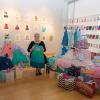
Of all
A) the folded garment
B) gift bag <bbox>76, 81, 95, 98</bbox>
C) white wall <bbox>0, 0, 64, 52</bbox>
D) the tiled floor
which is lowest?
the tiled floor

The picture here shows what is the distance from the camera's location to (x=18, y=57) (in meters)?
3.99

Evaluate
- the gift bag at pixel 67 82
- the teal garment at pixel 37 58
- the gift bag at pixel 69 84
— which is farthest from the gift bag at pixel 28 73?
the gift bag at pixel 69 84

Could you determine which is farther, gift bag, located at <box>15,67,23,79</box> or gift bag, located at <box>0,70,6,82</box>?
gift bag, located at <box>15,67,23,79</box>

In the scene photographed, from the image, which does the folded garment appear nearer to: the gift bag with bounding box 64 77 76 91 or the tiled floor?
the tiled floor

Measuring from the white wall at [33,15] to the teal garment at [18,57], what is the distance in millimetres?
677

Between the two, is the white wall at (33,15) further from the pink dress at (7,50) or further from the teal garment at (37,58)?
the teal garment at (37,58)

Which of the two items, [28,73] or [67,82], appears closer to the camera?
[67,82]

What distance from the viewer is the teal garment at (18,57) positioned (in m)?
3.96

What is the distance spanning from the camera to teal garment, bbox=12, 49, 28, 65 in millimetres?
3959

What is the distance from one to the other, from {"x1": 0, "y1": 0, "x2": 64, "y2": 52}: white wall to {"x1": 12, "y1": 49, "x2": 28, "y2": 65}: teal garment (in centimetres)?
68

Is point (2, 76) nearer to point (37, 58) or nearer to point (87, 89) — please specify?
point (37, 58)

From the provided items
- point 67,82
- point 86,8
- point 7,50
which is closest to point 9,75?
point 7,50

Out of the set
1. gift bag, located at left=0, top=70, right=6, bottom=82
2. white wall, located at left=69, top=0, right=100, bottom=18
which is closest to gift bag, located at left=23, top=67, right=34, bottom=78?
gift bag, located at left=0, top=70, right=6, bottom=82

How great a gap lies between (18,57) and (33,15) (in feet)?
4.75
